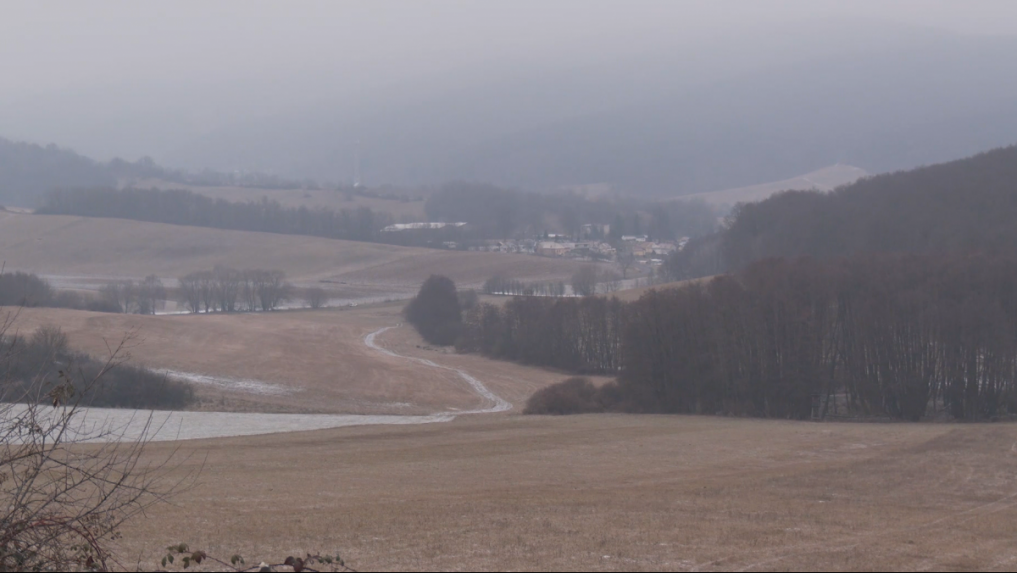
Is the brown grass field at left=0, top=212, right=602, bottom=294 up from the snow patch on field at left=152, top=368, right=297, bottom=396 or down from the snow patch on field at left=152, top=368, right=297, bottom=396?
up

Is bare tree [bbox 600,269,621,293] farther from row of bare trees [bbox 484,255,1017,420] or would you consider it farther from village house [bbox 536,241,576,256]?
row of bare trees [bbox 484,255,1017,420]

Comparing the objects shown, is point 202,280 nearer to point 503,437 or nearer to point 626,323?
point 626,323

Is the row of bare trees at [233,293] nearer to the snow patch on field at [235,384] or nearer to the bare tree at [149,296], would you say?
the bare tree at [149,296]

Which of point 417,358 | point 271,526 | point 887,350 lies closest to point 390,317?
point 417,358

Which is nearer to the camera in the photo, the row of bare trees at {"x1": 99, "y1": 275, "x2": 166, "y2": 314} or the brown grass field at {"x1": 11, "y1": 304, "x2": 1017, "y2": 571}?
the brown grass field at {"x1": 11, "y1": 304, "x2": 1017, "y2": 571}

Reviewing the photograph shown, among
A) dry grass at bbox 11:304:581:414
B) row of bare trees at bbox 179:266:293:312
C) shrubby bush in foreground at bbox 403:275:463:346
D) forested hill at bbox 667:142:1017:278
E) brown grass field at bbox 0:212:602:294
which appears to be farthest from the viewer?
brown grass field at bbox 0:212:602:294

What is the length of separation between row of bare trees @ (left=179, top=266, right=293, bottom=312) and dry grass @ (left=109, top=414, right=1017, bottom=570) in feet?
217

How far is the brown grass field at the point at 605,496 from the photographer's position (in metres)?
12.5

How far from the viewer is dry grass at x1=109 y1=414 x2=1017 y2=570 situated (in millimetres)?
12477

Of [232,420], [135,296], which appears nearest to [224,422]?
[232,420]

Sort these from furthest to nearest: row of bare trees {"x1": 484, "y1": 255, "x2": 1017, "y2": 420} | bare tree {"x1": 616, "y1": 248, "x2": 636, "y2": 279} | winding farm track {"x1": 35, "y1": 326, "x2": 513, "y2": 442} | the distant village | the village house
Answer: the distant village < the village house < bare tree {"x1": 616, "y1": 248, "x2": 636, "y2": 279} < row of bare trees {"x1": 484, "y1": 255, "x2": 1017, "y2": 420} < winding farm track {"x1": 35, "y1": 326, "x2": 513, "y2": 442}

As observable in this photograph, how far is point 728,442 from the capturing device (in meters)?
34.3

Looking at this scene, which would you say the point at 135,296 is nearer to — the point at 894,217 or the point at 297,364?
the point at 297,364

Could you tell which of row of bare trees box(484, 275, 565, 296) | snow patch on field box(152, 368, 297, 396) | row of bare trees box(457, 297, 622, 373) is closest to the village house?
row of bare trees box(484, 275, 565, 296)
